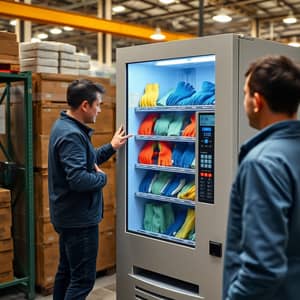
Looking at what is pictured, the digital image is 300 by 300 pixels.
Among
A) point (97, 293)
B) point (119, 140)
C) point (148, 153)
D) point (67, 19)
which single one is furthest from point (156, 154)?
point (67, 19)

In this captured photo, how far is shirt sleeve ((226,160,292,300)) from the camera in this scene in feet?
4.55

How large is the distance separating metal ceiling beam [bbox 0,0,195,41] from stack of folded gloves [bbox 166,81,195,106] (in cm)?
391

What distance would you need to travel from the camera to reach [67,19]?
23.8 ft

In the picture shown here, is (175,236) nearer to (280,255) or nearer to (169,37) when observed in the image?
(280,255)

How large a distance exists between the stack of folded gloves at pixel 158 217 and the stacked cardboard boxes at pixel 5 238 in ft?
4.43

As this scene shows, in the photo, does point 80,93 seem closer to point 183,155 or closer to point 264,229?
point 183,155

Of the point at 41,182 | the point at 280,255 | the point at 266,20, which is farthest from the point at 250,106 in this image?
the point at 266,20

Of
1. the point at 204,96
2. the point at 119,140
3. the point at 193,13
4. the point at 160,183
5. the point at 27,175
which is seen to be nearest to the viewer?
the point at 204,96

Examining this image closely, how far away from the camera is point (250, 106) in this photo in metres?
1.61

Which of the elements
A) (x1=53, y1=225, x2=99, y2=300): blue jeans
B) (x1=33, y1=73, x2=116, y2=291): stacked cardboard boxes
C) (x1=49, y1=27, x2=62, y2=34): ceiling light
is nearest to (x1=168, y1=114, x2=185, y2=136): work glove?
(x1=53, y1=225, x2=99, y2=300): blue jeans

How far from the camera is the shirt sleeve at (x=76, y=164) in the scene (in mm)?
2861

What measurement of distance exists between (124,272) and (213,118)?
1373mm

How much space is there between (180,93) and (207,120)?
51cm

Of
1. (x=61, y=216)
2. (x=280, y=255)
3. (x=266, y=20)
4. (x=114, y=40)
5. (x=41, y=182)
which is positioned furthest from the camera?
(x=114, y=40)
